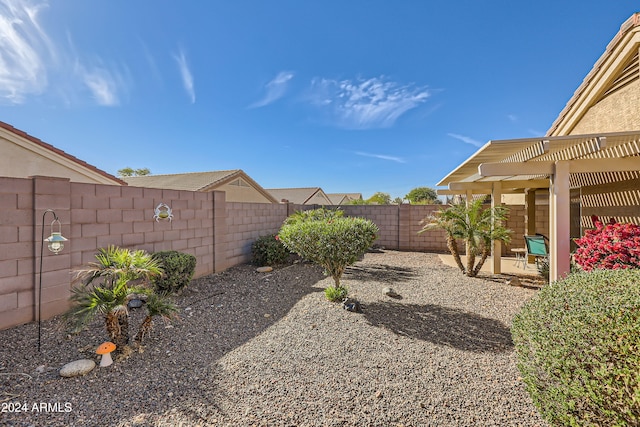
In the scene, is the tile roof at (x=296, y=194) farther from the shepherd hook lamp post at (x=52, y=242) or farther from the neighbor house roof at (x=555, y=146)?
the shepherd hook lamp post at (x=52, y=242)

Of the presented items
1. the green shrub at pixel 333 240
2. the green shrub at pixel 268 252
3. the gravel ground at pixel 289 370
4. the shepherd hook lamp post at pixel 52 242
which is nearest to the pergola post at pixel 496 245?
the gravel ground at pixel 289 370

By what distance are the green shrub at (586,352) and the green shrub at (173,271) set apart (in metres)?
5.73

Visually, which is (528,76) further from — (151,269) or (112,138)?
(112,138)

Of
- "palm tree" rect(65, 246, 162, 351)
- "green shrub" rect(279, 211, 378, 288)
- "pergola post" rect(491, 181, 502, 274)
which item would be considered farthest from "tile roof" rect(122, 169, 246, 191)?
"pergola post" rect(491, 181, 502, 274)

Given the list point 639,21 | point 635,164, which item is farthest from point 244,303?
point 639,21

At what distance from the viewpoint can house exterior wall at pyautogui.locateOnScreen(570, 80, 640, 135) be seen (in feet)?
19.9

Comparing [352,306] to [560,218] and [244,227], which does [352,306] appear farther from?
[244,227]

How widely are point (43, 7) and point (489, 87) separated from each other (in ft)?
41.6

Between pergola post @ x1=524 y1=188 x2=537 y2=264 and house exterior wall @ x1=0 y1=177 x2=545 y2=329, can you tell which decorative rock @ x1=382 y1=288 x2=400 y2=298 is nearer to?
house exterior wall @ x1=0 y1=177 x2=545 y2=329

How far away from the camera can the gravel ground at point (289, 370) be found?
2441mm

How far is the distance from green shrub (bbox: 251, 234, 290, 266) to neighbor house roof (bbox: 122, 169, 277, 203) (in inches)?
378

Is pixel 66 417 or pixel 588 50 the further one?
pixel 588 50

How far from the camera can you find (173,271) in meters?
5.75

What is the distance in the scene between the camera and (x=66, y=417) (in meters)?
2.43
